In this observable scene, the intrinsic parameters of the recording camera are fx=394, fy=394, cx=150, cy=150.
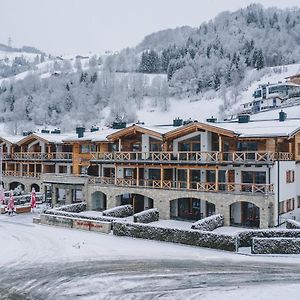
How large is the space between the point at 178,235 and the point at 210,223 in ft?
10.7

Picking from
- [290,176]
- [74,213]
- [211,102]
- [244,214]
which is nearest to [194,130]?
[244,214]

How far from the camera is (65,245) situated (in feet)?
85.5

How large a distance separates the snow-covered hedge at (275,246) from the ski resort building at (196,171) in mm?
5303

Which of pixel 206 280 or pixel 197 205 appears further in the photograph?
pixel 197 205

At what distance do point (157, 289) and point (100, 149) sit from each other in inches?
991

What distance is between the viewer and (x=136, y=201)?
126 ft

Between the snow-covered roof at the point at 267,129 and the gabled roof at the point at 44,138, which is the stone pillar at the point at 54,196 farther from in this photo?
the snow-covered roof at the point at 267,129

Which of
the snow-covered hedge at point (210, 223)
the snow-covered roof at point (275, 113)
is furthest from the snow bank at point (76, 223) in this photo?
the snow-covered roof at point (275, 113)

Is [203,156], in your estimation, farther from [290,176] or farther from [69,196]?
[69,196]

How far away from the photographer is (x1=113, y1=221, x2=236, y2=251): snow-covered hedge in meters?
24.5

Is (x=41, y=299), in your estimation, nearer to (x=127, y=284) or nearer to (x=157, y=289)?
(x=127, y=284)

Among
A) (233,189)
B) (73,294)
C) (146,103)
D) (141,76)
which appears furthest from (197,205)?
(141,76)

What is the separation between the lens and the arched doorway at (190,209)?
33688 mm

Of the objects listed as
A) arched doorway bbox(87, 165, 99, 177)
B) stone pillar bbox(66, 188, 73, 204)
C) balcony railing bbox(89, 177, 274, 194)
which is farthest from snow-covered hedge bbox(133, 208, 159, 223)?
stone pillar bbox(66, 188, 73, 204)
